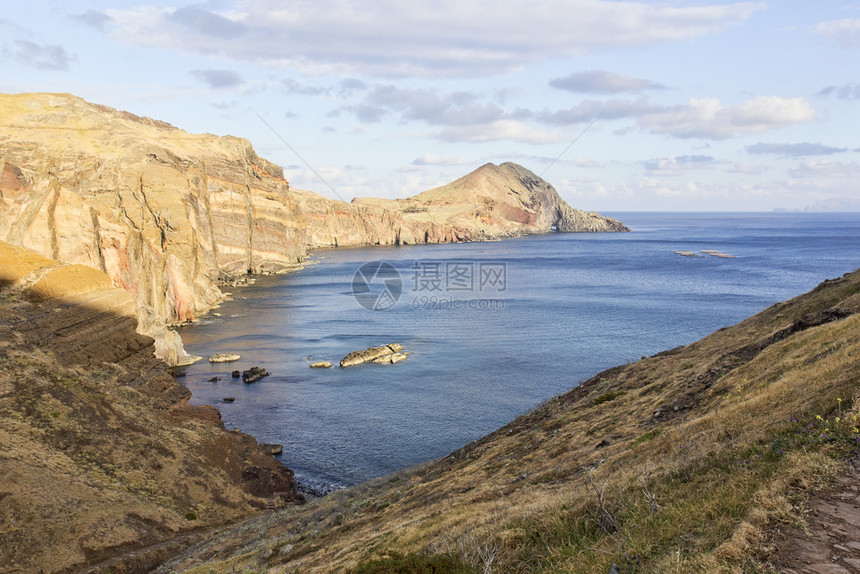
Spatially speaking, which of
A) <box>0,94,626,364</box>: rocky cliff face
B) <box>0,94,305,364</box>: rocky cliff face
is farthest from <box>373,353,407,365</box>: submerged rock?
<box>0,94,305,364</box>: rocky cliff face

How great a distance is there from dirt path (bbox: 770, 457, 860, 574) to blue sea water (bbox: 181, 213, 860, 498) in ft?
99.3

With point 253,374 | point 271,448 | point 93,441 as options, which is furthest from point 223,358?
point 93,441

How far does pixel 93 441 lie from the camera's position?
2780 centimetres

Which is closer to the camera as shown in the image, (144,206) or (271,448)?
Result: (271,448)

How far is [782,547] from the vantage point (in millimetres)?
7938

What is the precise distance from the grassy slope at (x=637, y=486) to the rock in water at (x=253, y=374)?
29.7 m

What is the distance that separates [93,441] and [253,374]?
1092 inches

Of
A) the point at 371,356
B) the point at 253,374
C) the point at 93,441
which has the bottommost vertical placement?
the point at 253,374

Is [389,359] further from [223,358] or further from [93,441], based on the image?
[93,441]

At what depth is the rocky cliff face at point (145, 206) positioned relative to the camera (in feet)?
183

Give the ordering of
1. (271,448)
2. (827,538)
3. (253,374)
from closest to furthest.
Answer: (827,538) → (271,448) → (253,374)

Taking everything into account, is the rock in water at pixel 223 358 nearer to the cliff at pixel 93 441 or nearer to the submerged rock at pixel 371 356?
the submerged rock at pixel 371 356

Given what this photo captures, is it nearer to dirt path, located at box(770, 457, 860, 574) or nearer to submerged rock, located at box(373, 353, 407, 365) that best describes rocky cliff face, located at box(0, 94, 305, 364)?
submerged rock, located at box(373, 353, 407, 365)

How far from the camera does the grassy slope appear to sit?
9.20 m
